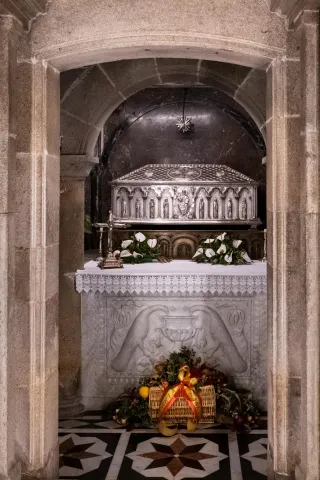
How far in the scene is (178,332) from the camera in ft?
19.1

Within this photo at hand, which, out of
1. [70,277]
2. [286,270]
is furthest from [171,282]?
[286,270]

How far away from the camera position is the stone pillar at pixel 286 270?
3.41 meters

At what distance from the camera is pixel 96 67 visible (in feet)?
18.8

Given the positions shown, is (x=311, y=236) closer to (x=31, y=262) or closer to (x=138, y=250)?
(x=31, y=262)

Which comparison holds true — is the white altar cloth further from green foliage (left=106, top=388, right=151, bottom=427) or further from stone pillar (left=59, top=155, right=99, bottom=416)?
green foliage (left=106, top=388, right=151, bottom=427)

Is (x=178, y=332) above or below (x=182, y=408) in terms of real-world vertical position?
above

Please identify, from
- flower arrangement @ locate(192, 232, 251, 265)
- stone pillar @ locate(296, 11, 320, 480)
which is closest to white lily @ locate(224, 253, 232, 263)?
flower arrangement @ locate(192, 232, 251, 265)

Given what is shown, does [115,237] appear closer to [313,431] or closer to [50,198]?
[50,198]

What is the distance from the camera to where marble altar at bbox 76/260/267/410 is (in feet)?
19.1

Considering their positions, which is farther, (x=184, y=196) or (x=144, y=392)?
→ (x=184, y=196)

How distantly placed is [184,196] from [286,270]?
4.48 meters

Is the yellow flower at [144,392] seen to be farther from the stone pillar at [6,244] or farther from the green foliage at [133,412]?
the stone pillar at [6,244]

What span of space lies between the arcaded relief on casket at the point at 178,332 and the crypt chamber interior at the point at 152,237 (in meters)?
0.01

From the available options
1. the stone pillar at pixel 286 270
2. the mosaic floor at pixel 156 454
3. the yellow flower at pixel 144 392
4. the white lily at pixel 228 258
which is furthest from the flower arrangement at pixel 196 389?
the stone pillar at pixel 286 270
